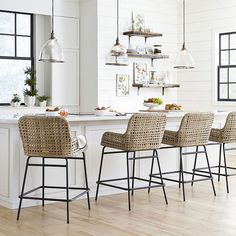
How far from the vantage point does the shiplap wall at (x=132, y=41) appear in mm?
8523

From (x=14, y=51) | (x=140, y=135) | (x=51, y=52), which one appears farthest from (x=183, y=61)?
(x=14, y=51)

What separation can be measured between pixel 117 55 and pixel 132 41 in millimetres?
2453

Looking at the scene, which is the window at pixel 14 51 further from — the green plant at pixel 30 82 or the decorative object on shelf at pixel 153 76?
the decorative object on shelf at pixel 153 76

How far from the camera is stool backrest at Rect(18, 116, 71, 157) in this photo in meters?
4.41

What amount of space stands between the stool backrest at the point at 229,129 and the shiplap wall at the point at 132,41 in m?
3.12

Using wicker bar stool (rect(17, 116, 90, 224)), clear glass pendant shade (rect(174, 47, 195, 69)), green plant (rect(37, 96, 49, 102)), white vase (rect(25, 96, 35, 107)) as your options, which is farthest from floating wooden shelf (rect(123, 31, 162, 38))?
wicker bar stool (rect(17, 116, 90, 224))

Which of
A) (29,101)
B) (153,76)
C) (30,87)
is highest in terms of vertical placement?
(153,76)

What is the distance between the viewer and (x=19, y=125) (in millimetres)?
4539

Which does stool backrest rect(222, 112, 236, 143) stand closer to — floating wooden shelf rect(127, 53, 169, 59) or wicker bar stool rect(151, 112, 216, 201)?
wicker bar stool rect(151, 112, 216, 201)

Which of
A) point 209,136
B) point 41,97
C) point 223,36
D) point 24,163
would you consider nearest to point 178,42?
point 223,36

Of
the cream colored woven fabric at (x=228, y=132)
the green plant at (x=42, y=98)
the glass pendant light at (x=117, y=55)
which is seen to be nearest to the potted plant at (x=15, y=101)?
the green plant at (x=42, y=98)

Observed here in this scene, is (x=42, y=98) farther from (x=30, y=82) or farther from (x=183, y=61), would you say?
(x=183, y=61)

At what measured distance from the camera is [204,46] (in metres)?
9.31

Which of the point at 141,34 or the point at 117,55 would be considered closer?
the point at 117,55
